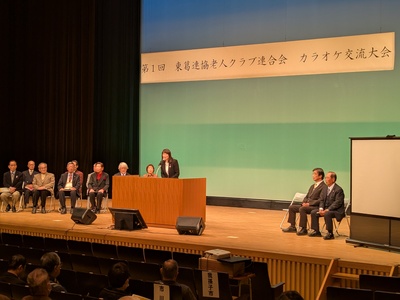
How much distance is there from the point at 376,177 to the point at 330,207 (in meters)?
0.97

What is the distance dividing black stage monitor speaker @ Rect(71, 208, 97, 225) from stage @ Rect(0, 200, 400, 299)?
3.2 inches

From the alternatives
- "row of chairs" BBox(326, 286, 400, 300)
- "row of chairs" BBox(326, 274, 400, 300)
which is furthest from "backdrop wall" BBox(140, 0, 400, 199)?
"row of chairs" BBox(326, 286, 400, 300)

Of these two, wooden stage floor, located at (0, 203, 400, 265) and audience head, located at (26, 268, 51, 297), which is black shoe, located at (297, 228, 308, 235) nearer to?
wooden stage floor, located at (0, 203, 400, 265)

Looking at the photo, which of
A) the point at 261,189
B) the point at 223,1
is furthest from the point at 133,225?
the point at 223,1

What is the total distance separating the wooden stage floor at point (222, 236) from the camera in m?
6.16

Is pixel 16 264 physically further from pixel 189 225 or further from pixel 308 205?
pixel 308 205

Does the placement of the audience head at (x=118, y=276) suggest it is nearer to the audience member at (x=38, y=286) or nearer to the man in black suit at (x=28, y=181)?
the audience member at (x=38, y=286)

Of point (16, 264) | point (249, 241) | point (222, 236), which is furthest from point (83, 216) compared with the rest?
point (16, 264)

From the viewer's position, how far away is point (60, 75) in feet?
41.5

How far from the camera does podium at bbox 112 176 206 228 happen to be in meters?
7.62

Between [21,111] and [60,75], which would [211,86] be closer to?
[60,75]

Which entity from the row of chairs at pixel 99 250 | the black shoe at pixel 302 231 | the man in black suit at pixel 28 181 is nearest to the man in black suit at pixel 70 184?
the man in black suit at pixel 28 181

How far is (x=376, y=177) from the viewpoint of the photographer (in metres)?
6.61

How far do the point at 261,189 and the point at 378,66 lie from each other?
3162 millimetres
